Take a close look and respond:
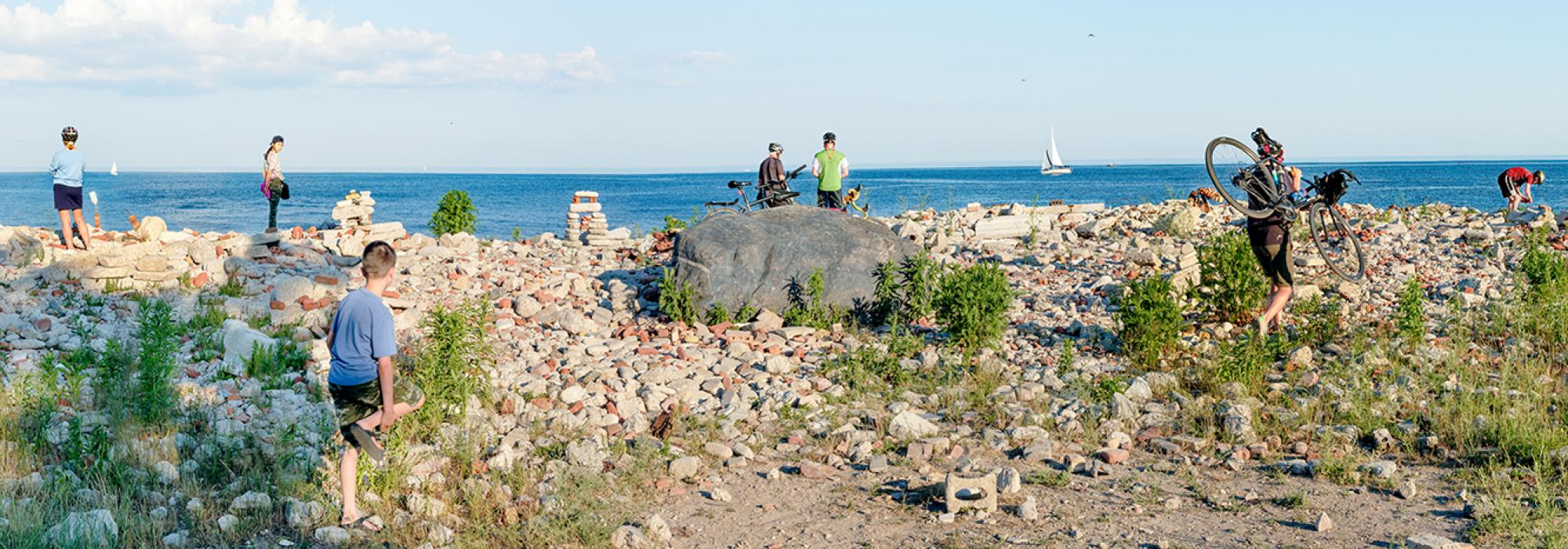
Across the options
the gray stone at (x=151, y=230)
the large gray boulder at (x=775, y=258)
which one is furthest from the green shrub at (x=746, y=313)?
the gray stone at (x=151, y=230)

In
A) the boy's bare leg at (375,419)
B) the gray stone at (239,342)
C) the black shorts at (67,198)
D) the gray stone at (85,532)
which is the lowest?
the gray stone at (85,532)

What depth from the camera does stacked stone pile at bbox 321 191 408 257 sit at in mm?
14430

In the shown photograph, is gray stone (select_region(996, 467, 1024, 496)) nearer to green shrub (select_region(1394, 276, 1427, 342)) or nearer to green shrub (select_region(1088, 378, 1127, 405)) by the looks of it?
green shrub (select_region(1088, 378, 1127, 405))

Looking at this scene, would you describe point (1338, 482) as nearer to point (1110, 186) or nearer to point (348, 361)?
point (348, 361)

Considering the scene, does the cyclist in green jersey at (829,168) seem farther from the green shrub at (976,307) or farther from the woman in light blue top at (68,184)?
the woman in light blue top at (68,184)

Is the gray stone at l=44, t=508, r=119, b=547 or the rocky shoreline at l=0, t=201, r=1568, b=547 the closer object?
the gray stone at l=44, t=508, r=119, b=547

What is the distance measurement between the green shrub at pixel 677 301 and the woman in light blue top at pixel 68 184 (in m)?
7.52

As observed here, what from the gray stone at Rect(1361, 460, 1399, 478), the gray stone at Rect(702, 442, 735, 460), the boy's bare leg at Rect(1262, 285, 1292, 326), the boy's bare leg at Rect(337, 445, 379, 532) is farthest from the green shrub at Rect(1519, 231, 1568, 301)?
the boy's bare leg at Rect(337, 445, 379, 532)

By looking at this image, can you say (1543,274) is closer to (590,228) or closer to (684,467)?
(684,467)

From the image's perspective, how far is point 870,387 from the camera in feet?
28.4

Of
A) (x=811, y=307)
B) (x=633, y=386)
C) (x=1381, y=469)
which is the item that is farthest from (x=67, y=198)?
(x=1381, y=469)

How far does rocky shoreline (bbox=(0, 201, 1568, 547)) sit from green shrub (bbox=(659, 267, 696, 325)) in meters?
0.17

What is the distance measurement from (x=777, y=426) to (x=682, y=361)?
5.98 feet

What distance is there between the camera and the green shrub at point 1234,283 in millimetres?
10062
